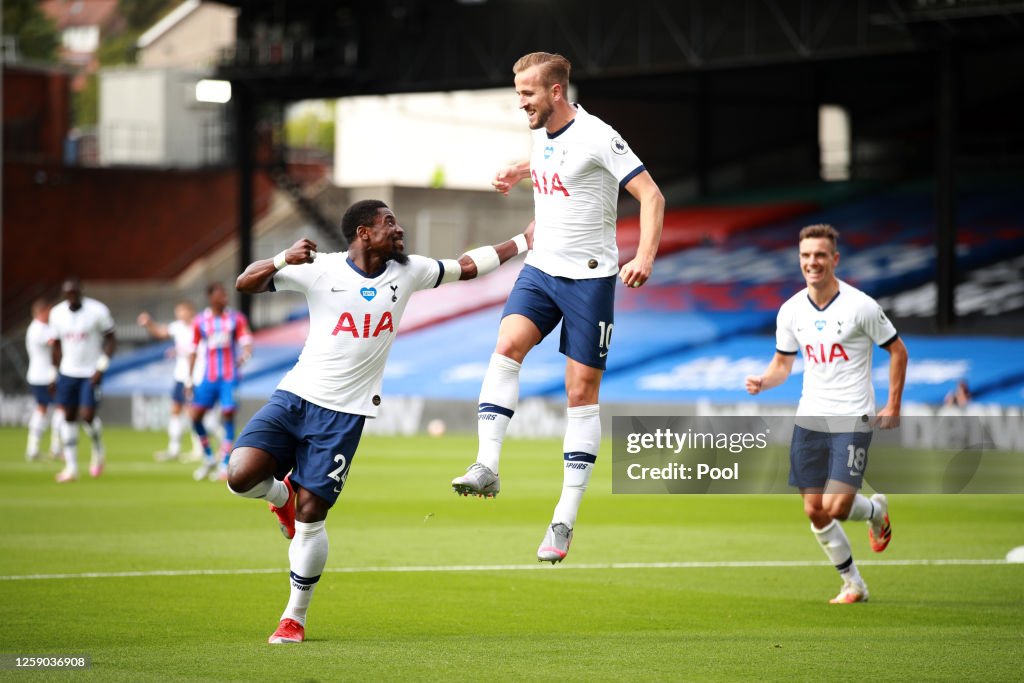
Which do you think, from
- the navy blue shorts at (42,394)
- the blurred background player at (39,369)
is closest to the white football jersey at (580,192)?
the blurred background player at (39,369)

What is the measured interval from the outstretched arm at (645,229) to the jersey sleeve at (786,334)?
114 inches

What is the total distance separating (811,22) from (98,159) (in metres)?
28.7

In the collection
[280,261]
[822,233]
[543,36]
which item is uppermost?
[543,36]

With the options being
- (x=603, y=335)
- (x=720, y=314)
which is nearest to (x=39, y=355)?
(x=720, y=314)

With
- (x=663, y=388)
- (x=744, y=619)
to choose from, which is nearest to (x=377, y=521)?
(x=744, y=619)

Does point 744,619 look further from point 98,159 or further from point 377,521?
point 98,159

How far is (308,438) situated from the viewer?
30.9 feet

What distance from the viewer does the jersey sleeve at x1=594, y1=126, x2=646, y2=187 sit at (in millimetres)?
8688

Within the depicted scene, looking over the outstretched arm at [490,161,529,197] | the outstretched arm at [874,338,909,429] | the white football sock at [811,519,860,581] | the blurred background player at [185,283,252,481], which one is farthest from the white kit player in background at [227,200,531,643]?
the blurred background player at [185,283,252,481]

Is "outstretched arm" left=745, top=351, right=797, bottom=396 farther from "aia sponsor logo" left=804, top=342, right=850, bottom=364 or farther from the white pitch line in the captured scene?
the white pitch line

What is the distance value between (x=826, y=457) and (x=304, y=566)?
3.88 m

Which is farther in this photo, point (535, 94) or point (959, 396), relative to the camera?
point (959, 396)

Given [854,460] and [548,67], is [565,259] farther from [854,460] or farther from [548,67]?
[854,460]

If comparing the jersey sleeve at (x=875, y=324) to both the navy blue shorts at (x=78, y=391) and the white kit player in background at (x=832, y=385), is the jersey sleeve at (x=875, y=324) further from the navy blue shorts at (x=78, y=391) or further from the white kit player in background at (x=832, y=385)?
the navy blue shorts at (x=78, y=391)
